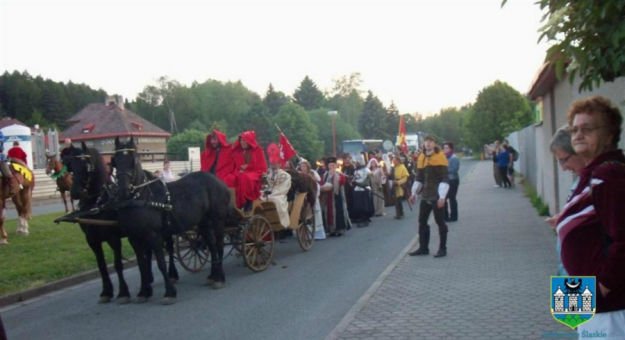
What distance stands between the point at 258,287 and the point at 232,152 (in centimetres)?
281

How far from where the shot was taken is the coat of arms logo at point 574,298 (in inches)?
120

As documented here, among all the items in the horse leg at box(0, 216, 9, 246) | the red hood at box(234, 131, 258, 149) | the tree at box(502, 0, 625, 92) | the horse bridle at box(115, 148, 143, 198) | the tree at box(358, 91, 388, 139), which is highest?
the tree at box(358, 91, 388, 139)

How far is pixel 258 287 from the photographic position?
984cm

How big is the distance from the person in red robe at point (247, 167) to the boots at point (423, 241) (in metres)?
2.93

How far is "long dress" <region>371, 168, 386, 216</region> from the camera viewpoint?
2006 cm

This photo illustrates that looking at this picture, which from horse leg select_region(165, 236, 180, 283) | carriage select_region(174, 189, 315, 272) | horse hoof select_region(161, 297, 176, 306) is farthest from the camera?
carriage select_region(174, 189, 315, 272)

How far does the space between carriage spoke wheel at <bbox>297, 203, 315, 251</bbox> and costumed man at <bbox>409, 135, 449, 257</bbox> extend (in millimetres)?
2916

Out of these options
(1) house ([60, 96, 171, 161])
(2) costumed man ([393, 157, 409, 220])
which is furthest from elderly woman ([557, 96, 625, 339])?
(1) house ([60, 96, 171, 161])

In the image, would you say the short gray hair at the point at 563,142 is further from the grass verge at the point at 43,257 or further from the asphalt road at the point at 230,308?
the grass verge at the point at 43,257

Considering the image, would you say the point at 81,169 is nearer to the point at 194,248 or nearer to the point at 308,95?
the point at 194,248

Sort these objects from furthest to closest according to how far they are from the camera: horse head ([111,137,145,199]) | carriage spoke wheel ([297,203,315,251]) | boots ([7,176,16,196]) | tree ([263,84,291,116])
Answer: tree ([263,84,291,116])
boots ([7,176,16,196])
carriage spoke wheel ([297,203,315,251])
horse head ([111,137,145,199])

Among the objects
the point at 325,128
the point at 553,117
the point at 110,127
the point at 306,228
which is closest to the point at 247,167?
the point at 306,228

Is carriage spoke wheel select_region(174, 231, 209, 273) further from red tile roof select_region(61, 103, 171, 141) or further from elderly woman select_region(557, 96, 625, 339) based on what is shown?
red tile roof select_region(61, 103, 171, 141)

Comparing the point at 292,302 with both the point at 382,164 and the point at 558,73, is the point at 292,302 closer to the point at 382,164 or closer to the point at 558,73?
the point at 558,73
